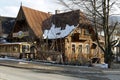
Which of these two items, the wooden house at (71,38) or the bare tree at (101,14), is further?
the wooden house at (71,38)

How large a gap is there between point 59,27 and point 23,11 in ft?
22.4

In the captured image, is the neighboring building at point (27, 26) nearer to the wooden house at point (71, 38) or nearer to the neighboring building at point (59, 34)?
the neighboring building at point (59, 34)

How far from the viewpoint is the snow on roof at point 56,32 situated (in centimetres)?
4580

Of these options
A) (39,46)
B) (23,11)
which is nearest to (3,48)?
(23,11)

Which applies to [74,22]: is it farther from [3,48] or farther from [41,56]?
[3,48]

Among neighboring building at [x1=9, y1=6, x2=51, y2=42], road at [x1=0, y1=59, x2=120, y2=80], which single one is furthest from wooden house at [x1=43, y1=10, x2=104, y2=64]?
road at [x1=0, y1=59, x2=120, y2=80]

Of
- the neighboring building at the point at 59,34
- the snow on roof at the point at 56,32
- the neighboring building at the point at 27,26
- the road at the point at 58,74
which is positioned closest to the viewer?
the road at the point at 58,74

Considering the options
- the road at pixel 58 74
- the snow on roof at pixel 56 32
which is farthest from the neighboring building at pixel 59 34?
the road at pixel 58 74

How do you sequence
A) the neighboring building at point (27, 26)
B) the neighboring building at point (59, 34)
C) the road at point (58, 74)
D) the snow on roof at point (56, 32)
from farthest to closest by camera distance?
the neighboring building at point (27, 26)
the snow on roof at point (56, 32)
the neighboring building at point (59, 34)
the road at point (58, 74)

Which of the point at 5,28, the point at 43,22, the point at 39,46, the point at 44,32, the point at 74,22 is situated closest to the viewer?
the point at 39,46

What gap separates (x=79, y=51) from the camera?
48281mm

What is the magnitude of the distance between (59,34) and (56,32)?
1.12m

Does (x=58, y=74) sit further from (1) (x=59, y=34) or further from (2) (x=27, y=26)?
(2) (x=27, y=26)

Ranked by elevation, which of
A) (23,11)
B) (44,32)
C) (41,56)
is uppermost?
(23,11)
